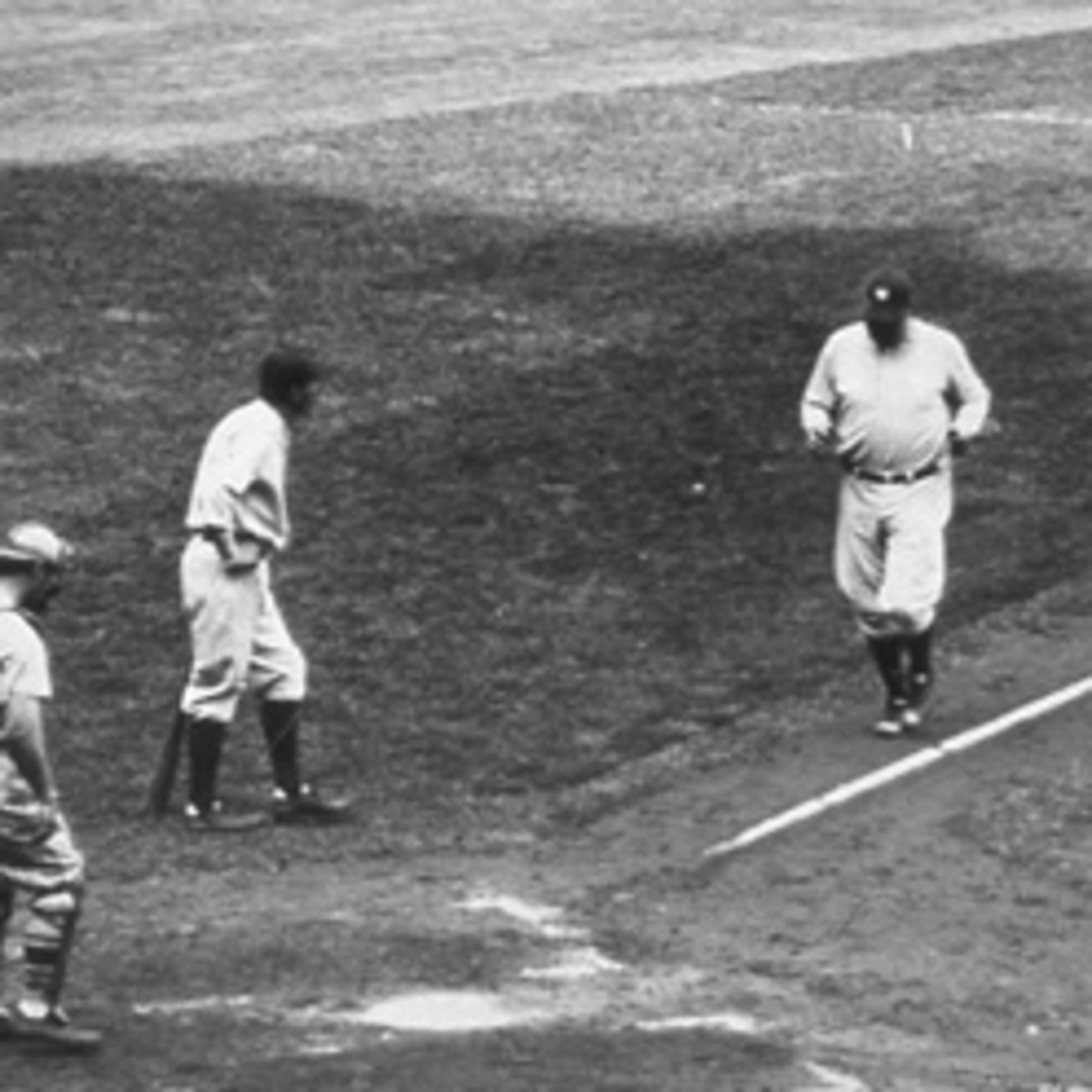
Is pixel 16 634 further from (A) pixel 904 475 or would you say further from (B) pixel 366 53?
(B) pixel 366 53

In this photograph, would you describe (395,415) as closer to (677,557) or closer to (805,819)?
(677,557)

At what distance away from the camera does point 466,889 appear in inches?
590

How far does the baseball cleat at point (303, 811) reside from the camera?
1592cm

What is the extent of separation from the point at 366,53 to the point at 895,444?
18.7m

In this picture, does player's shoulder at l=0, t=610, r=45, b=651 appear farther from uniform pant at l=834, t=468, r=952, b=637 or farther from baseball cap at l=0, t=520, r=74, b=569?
uniform pant at l=834, t=468, r=952, b=637

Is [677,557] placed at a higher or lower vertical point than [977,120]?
lower

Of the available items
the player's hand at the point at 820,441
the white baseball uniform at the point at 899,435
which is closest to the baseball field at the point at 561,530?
the white baseball uniform at the point at 899,435

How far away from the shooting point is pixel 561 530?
20656 mm

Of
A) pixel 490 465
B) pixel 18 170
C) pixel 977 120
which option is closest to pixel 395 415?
pixel 490 465

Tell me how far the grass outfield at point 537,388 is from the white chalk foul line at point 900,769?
3.14ft

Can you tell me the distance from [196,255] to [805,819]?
37.9 feet

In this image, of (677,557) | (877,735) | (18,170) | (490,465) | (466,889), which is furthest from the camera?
(18,170)

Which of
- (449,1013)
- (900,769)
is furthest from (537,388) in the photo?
(449,1013)

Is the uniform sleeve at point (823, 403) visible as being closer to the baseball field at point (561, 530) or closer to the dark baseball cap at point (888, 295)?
the dark baseball cap at point (888, 295)
